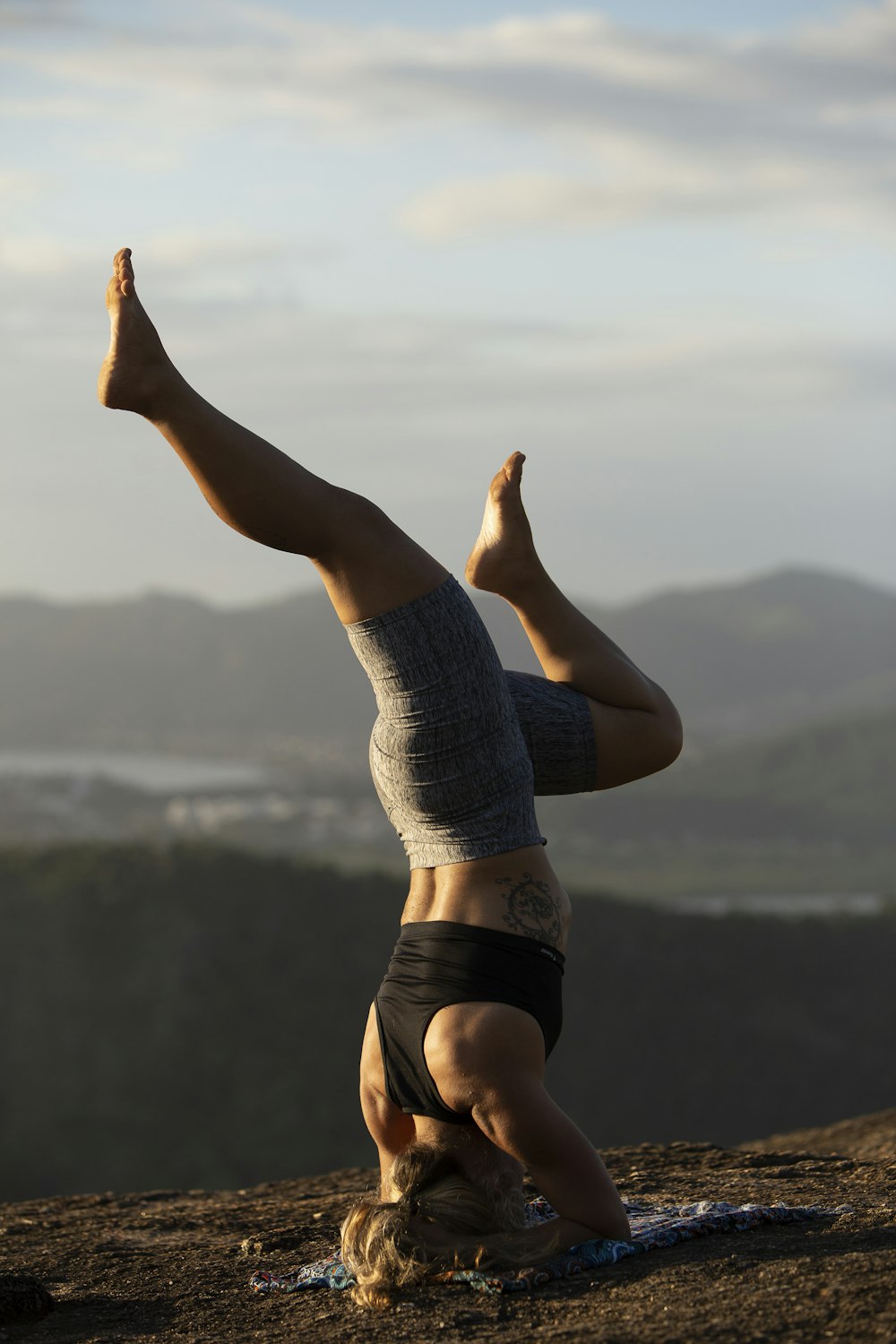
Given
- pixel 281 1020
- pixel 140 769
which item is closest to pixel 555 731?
pixel 281 1020

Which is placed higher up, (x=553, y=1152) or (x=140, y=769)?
(x=140, y=769)

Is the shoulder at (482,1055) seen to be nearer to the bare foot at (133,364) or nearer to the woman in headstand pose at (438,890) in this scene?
the woman in headstand pose at (438,890)

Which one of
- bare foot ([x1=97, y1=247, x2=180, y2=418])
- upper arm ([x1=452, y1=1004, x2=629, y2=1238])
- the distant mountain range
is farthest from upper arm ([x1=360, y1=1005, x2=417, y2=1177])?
the distant mountain range

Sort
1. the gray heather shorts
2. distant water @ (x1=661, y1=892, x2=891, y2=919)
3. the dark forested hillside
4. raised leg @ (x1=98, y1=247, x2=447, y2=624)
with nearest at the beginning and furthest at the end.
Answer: raised leg @ (x1=98, y1=247, x2=447, y2=624) < the gray heather shorts < the dark forested hillside < distant water @ (x1=661, y1=892, x2=891, y2=919)

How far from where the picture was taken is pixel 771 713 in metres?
169

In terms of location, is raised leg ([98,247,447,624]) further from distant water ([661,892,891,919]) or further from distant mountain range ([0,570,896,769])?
distant mountain range ([0,570,896,769])

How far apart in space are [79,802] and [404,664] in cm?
8830

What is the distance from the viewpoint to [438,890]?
4090 millimetres

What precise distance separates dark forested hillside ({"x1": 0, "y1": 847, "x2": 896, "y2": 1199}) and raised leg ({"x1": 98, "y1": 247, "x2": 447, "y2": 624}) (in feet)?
98.4

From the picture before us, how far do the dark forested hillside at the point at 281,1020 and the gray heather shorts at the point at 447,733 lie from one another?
2962cm

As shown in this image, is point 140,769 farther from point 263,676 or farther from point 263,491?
point 263,491

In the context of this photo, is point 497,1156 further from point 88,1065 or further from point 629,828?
point 629,828

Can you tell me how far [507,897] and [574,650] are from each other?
854 mm

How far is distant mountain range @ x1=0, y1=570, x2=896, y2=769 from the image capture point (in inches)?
5586
